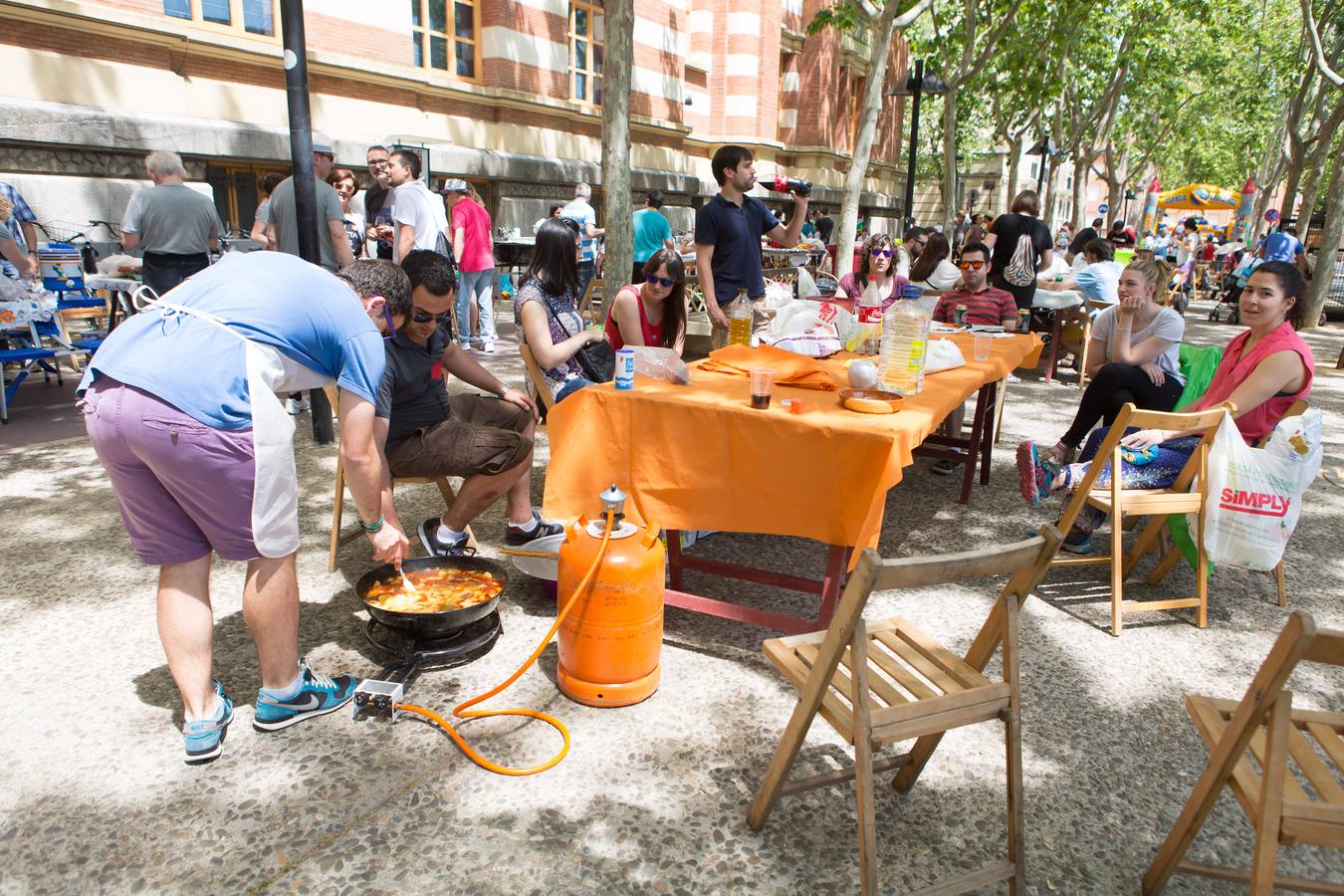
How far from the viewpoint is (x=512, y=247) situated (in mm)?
13133

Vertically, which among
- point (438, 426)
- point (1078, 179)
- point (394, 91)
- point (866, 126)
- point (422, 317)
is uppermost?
point (1078, 179)

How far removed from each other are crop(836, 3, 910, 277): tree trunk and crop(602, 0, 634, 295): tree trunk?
412 centimetres

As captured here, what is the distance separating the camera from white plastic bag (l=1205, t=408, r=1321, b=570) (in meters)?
3.37

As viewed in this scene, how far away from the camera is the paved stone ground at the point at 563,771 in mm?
2150

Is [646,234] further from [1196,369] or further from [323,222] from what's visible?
[1196,369]

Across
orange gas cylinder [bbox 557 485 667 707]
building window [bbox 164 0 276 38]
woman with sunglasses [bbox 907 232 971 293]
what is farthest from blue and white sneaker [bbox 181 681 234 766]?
building window [bbox 164 0 276 38]

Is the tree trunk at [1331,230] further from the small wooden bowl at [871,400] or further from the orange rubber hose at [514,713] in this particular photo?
the orange rubber hose at [514,713]

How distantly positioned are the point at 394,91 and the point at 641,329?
10372 millimetres

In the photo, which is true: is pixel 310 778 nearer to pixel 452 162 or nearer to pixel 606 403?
pixel 606 403

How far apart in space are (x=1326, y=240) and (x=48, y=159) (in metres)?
16.4

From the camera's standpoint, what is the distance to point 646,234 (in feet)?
31.4

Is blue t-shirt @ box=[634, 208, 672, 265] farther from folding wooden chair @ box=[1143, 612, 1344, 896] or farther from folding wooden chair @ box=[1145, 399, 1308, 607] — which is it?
folding wooden chair @ box=[1143, 612, 1344, 896]

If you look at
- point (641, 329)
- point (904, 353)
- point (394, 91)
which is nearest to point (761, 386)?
point (904, 353)

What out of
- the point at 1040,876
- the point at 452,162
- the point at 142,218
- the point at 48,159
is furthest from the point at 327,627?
the point at 452,162
